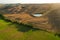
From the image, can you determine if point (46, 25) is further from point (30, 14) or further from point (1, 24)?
point (1, 24)

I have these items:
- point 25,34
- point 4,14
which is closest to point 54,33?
point 25,34

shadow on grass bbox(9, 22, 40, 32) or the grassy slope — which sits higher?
shadow on grass bbox(9, 22, 40, 32)

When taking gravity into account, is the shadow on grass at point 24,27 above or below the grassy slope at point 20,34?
above

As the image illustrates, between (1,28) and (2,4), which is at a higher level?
(2,4)

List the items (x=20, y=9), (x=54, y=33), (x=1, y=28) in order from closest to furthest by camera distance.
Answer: (x=54, y=33), (x=1, y=28), (x=20, y=9)

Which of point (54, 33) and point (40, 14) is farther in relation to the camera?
point (40, 14)

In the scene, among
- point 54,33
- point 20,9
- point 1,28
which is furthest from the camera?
point 20,9

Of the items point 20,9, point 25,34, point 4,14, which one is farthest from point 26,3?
point 25,34
